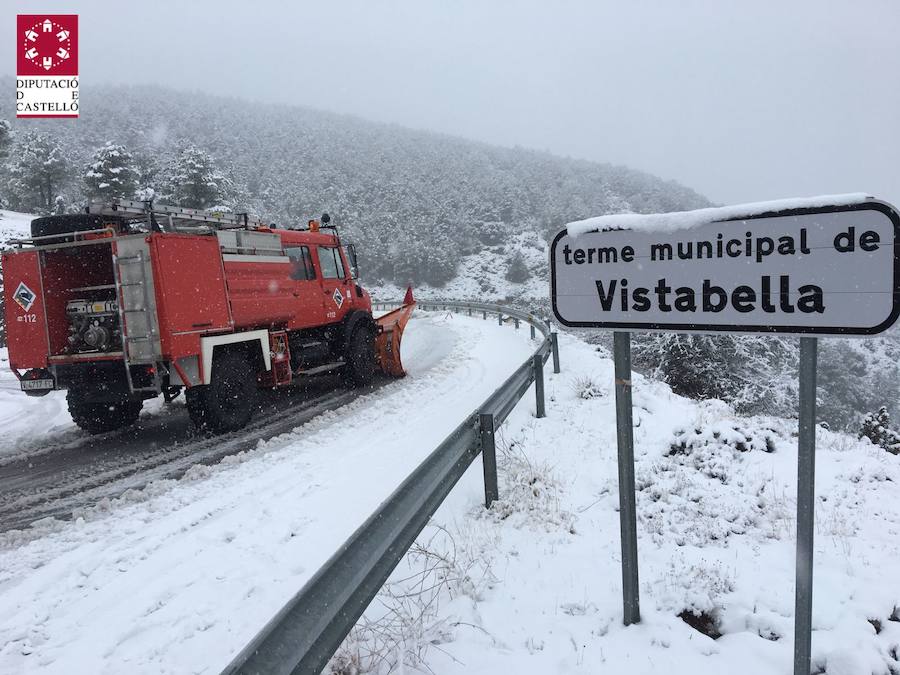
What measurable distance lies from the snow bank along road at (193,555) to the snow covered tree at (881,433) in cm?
600

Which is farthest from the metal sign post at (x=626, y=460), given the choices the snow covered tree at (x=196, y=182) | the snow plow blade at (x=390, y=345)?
the snow covered tree at (x=196, y=182)

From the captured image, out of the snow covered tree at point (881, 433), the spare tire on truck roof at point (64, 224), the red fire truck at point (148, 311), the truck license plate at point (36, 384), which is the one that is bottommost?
the snow covered tree at point (881, 433)

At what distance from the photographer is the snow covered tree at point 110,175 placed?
35.2m

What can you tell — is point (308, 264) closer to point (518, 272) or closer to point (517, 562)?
point (517, 562)

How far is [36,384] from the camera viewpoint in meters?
7.32

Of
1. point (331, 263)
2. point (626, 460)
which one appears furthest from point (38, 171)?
point (626, 460)

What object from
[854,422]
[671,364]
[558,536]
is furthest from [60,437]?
[854,422]

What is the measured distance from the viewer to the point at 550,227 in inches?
2672

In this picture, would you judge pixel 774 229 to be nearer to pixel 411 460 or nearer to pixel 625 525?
pixel 625 525

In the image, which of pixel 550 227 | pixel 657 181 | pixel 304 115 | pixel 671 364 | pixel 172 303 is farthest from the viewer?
pixel 304 115

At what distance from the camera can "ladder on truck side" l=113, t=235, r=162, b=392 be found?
21.7ft

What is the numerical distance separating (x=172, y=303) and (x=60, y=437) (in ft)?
11.5

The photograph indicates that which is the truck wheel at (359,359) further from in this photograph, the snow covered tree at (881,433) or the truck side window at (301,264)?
the snow covered tree at (881,433)

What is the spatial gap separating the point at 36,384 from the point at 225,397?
260 centimetres
